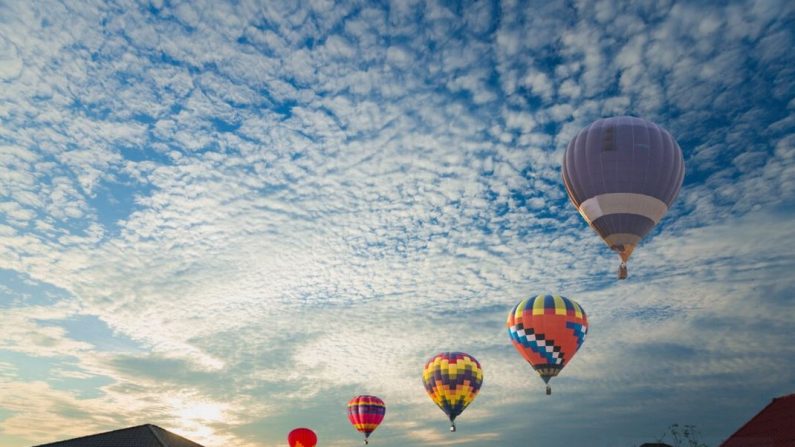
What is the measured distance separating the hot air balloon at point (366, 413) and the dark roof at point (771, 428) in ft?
122

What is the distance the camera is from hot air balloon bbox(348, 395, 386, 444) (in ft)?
204

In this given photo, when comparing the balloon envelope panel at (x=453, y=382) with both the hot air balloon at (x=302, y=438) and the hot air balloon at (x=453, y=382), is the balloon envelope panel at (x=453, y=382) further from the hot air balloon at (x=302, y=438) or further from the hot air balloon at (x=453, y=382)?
the hot air balloon at (x=302, y=438)

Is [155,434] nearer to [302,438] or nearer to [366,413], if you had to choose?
[302,438]

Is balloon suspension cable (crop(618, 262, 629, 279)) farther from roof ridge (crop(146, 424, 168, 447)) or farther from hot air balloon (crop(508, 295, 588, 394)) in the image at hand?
roof ridge (crop(146, 424, 168, 447))

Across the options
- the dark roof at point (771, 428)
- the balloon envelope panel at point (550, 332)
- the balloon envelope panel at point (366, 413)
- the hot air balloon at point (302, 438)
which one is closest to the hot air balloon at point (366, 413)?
the balloon envelope panel at point (366, 413)

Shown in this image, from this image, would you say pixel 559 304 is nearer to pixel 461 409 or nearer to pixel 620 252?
pixel 620 252

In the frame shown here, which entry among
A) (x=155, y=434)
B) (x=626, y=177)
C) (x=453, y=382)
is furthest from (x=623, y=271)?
(x=155, y=434)

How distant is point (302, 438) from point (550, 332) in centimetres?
2790

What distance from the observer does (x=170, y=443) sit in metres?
41.1

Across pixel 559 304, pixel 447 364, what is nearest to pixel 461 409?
pixel 447 364

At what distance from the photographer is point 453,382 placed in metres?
54.6

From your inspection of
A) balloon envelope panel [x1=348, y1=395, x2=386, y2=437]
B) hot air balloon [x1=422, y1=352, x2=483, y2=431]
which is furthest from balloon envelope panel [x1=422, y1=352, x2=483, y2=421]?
balloon envelope panel [x1=348, y1=395, x2=386, y2=437]

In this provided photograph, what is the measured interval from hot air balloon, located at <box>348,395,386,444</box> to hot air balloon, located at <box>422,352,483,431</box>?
30.5 feet

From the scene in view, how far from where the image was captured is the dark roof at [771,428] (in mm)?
30250
